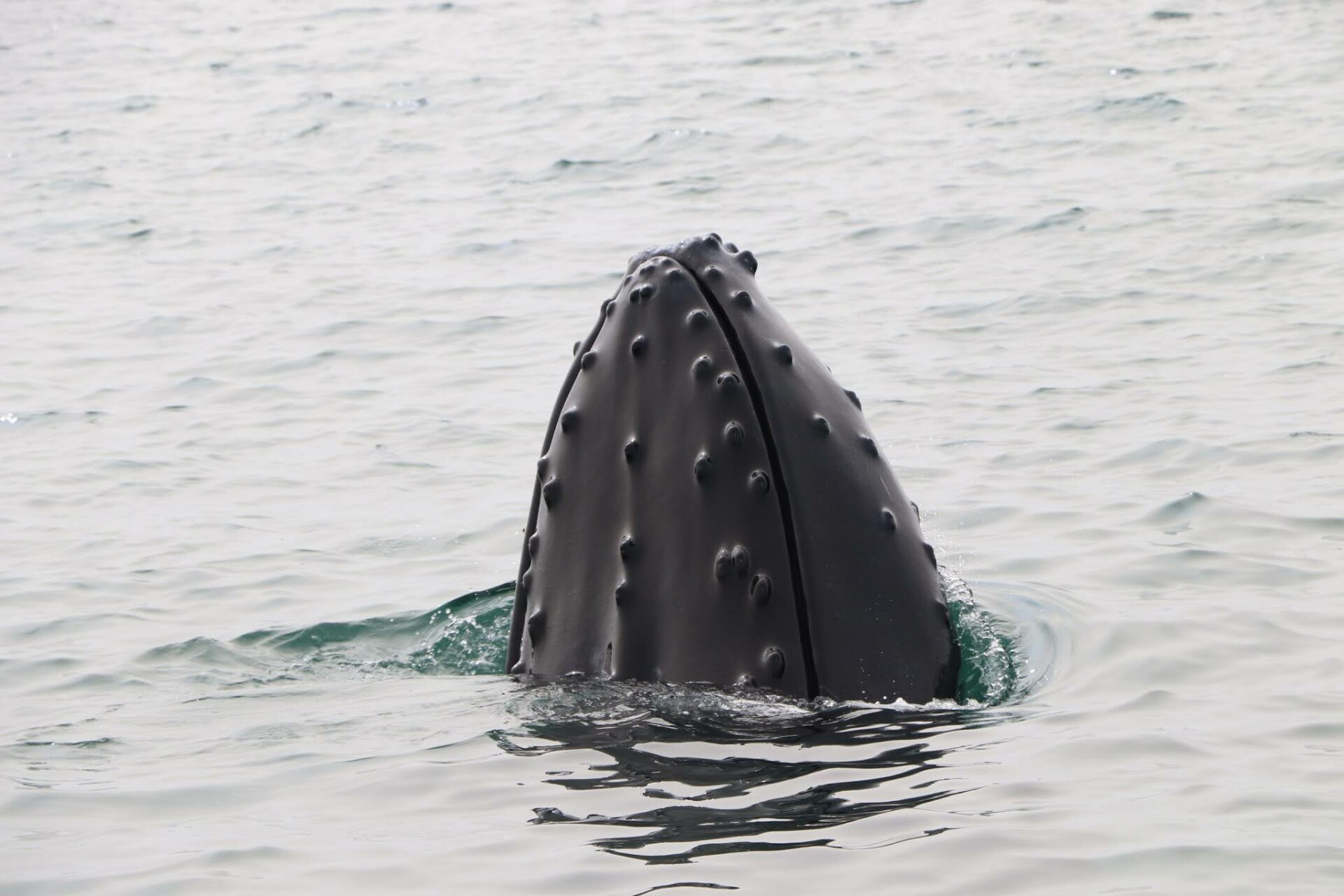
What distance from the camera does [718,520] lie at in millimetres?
5012

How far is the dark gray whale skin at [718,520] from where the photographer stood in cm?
497

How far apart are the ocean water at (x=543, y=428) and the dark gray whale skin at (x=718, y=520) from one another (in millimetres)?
177

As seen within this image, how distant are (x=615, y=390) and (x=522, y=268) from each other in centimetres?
1253

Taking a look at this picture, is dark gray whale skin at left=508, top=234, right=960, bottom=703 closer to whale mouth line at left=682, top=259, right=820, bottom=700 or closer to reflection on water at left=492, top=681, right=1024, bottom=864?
whale mouth line at left=682, top=259, right=820, bottom=700

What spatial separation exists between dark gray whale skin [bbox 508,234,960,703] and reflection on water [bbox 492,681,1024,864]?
4.1 inches

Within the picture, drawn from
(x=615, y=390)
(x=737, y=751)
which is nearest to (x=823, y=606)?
(x=737, y=751)

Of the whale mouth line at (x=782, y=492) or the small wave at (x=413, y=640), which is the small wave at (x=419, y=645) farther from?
the whale mouth line at (x=782, y=492)

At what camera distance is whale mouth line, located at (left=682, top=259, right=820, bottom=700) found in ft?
16.3

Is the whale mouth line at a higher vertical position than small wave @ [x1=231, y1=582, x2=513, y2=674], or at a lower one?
higher

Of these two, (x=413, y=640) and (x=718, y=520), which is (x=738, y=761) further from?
(x=413, y=640)

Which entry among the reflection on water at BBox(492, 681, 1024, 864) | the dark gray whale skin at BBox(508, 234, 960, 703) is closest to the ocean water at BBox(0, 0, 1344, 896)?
the reflection on water at BBox(492, 681, 1024, 864)

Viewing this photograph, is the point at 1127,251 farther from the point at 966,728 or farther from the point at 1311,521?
the point at 966,728

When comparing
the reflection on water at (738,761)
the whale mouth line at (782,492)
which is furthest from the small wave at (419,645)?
the whale mouth line at (782,492)

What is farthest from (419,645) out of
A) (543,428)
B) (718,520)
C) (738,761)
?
(543,428)
